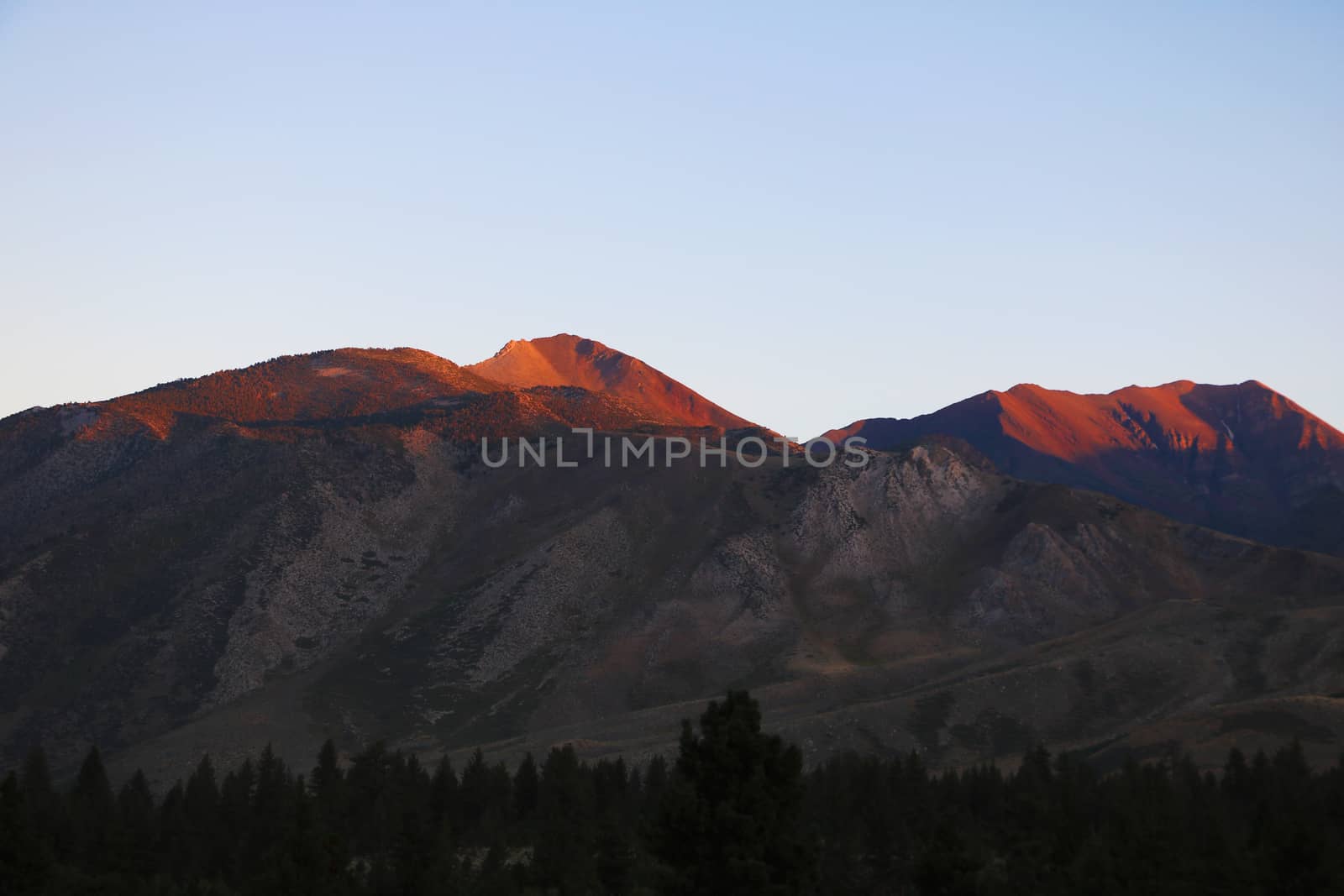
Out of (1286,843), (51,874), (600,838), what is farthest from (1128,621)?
(51,874)

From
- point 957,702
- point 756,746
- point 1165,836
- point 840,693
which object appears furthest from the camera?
point 840,693

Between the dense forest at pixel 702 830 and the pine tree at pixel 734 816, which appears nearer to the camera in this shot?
the pine tree at pixel 734 816

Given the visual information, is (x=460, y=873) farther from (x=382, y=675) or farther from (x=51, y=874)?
(x=382, y=675)

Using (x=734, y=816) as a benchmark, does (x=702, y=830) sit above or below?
below

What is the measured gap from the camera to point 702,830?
144ft

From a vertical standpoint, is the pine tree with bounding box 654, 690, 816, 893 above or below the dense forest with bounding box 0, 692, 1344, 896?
above

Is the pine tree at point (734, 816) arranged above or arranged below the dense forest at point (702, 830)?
above

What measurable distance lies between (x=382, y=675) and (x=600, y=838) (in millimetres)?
115241

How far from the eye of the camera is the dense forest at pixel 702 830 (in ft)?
146

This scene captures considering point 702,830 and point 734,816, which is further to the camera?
point 702,830

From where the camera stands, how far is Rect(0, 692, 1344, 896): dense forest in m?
44.5

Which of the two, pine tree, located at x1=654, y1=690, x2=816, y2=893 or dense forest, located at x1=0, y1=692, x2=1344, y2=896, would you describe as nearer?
pine tree, located at x1=654, y1=690, x2=816, y2=893

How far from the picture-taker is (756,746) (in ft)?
146

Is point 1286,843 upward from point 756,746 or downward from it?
downward
